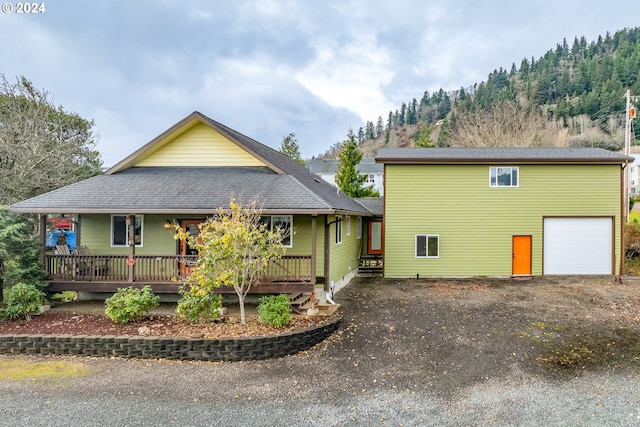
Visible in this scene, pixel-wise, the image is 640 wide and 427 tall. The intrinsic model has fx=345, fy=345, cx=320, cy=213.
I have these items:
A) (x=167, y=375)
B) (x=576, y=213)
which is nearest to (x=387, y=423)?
(x=167, y=375)

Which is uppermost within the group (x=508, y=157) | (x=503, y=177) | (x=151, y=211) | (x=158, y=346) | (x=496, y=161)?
(x=508, y=157)

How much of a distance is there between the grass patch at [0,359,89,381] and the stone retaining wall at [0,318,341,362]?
38cm

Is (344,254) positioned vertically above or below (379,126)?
below

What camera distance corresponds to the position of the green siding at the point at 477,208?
47.0 feet

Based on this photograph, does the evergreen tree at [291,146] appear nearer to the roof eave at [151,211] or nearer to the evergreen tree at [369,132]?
the roof eave at [151,211]

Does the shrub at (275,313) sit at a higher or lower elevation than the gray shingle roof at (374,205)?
lower

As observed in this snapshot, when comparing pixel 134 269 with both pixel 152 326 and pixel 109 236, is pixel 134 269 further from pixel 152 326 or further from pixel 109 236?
pixel 152 326

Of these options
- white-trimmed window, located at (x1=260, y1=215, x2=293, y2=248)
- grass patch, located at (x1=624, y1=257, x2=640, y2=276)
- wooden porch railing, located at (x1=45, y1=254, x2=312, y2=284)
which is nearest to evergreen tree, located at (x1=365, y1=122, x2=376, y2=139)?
grass patch, located at (x1=624, y1=257, x2=640, y2=276)

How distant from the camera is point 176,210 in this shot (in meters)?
9.21

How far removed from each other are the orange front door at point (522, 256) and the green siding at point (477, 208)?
0.21 metres

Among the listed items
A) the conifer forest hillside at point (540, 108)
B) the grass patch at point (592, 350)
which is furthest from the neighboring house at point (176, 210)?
the conifer forest hillside at point (540, 108)

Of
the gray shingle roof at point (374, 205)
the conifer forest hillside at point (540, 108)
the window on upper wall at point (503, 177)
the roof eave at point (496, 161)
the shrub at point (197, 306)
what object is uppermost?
the conifer forest hillside at point (540, 108)

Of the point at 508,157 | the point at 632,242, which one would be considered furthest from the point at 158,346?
the point at 632,242

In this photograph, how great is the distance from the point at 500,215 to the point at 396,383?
36.5 ft
